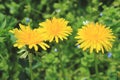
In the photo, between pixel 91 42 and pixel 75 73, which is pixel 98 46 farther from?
pixel 75 73

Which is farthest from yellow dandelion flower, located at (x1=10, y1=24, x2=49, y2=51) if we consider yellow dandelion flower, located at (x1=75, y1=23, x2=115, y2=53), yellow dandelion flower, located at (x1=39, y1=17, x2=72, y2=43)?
yellow dandelion flower, located at (x1=75, y1=23, x2=115, y2=53)

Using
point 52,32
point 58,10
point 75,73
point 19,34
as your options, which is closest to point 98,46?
point 52,32

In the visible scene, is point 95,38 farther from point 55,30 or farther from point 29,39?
point 29,39

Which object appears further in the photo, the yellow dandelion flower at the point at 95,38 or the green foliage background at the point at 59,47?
the green foliage background at the point at 59,47

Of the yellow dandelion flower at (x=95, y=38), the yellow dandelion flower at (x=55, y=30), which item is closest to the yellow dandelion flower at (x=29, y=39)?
the yellow dandelion flower at (x=55, y=30)

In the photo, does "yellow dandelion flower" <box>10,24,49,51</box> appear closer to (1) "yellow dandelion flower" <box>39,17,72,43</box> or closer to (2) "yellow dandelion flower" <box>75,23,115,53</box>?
(1) "yellow dandelion flower" <box>39,17,72,43</box>

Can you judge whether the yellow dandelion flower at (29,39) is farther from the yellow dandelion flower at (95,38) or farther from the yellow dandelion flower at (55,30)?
the yellow dandelion flower at (95,38)
